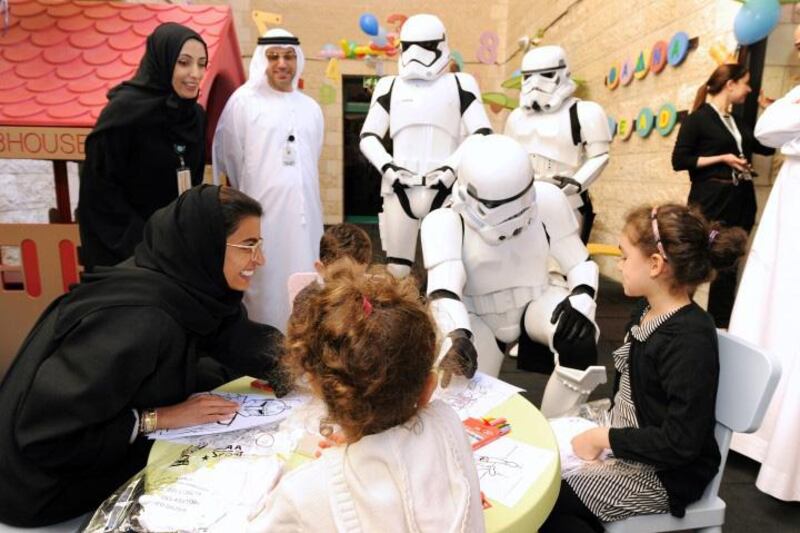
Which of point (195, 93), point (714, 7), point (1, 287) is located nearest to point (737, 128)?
point (714, 7)

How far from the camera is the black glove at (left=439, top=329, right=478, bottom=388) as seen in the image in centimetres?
161

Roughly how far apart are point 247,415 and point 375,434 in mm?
630

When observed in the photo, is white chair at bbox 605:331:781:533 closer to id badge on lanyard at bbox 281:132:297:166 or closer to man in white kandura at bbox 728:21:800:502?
man in white kandura at bbox 728:21:800:502

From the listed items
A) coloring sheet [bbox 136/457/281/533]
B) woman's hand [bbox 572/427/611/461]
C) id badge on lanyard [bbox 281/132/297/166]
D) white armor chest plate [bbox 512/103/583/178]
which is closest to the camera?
coloring sheet [bbox 136/457/281/533]

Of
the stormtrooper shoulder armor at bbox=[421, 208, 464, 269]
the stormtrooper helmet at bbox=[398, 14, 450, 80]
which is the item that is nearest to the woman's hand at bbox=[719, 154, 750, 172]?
the stormtrooper helmet at bbox=[398, 14, 450, 80]

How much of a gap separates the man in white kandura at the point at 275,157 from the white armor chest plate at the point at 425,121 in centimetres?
A: 52

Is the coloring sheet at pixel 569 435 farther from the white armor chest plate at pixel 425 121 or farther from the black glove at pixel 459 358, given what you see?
the white armor chest plate at pixel 425 121

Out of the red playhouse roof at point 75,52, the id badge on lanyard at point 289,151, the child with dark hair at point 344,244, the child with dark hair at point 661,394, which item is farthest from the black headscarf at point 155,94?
the child with dark hair at point 661,394

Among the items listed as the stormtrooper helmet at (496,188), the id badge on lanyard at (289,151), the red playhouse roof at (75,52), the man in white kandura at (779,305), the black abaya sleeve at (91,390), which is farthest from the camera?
the id badge on lanyard at (289,151)

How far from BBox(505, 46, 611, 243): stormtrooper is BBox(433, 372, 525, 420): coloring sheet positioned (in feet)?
7.12

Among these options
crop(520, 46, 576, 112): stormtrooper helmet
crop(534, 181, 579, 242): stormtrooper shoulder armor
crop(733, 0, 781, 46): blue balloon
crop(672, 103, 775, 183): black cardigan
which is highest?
crop(733, 0, 781, 46): blue balloon

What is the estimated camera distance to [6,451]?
4.23 ft

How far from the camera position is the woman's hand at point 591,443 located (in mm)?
1553

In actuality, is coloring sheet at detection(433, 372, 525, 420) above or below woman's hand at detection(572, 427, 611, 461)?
above
